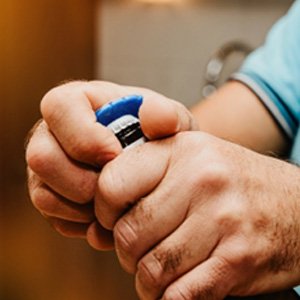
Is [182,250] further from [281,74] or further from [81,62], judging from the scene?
[81,62]

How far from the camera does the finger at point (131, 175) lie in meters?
0.33

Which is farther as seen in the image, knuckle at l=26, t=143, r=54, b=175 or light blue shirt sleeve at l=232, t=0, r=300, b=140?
light blue shirt sleeve at l=232, t=0, r=300, b=140

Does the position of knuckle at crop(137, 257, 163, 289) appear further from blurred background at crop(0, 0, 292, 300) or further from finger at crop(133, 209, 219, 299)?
blurred background at crop(0, 0, 292, 300)

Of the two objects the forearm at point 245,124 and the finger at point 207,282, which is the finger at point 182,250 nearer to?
the finger at point 207,282

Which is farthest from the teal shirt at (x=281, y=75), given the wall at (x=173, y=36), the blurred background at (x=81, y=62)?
the wall at (x=173, y=36)

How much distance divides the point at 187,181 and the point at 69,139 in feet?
0.27

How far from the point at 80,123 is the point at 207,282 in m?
0.12

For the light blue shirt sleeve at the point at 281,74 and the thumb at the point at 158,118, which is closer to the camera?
the thumb at the point at 158,118

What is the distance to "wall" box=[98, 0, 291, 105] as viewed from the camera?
1.32 m

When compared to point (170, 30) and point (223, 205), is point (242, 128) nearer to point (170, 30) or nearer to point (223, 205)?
point (223, 205)

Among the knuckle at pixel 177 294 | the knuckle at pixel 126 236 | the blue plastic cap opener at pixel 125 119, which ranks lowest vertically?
the knuckle at pixel 177 294

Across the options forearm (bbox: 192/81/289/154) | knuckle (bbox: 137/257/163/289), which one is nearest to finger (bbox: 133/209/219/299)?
knuckle (bbox: 137/257/163/289)

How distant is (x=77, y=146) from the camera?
0.36m

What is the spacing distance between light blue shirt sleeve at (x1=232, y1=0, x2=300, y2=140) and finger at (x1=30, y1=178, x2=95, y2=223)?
13.4 inches
